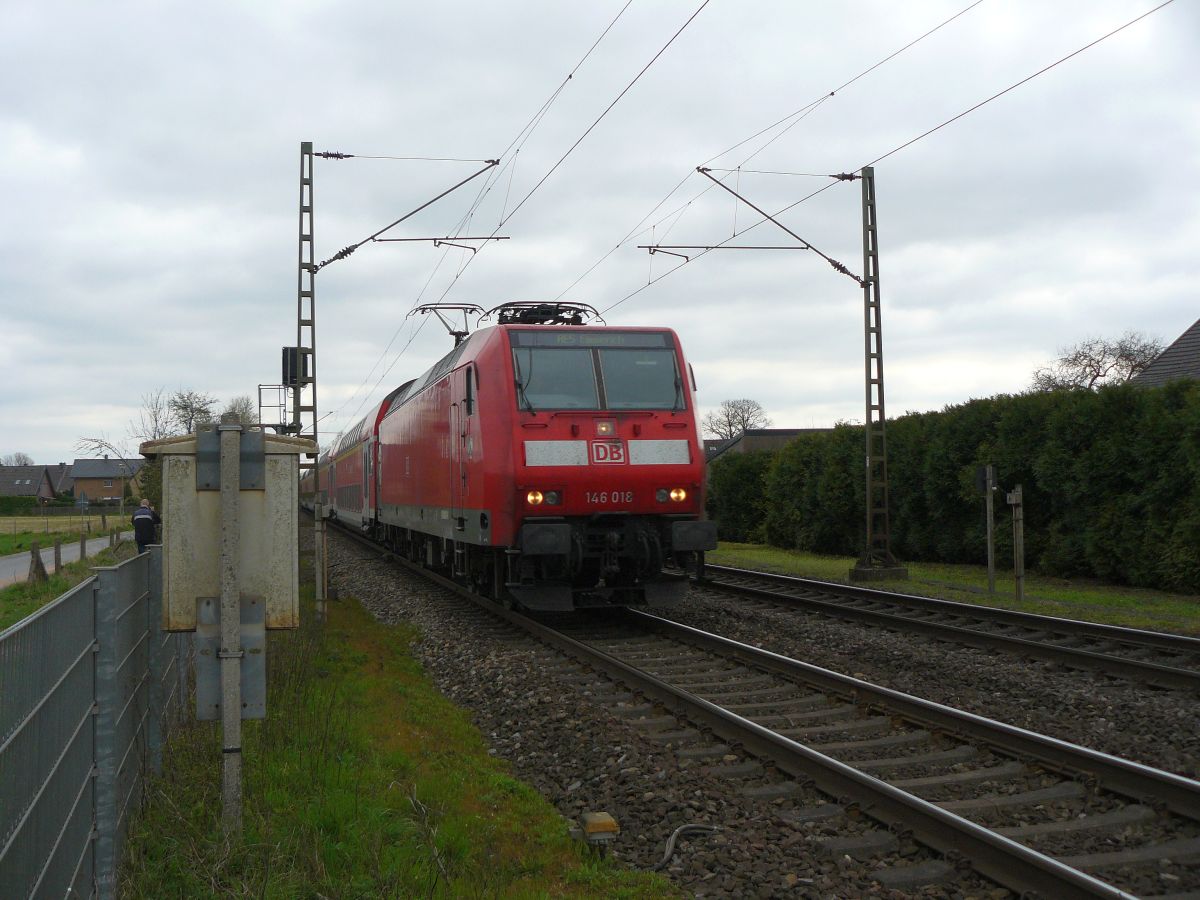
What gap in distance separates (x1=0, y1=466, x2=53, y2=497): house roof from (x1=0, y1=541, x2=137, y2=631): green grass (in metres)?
89.9

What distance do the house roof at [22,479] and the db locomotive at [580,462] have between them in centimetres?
10418

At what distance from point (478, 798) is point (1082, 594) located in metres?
12.5

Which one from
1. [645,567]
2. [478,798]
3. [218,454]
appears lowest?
[478,798]

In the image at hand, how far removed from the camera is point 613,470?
11.4 m

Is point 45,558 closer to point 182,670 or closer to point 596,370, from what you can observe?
point 596,370

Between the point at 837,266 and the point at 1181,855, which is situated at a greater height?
the point at 837,266

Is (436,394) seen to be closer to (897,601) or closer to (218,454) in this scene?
(897,601)

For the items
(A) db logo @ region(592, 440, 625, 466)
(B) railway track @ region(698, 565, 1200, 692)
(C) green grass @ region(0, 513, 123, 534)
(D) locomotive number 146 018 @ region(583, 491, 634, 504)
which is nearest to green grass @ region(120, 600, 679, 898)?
(D) locomotive number 146 018 @ region(583, 491, 634, 504)

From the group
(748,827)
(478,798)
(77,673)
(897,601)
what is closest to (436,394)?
(897,601)

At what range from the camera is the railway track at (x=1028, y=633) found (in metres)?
8.85

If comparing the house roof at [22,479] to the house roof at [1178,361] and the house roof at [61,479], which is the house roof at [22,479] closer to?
the house roof at [61,479]

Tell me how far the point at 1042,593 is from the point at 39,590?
56.7 feet

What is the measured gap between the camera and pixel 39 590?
19.5 meters

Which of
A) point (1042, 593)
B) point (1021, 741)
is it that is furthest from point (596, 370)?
point (1042, 593)
